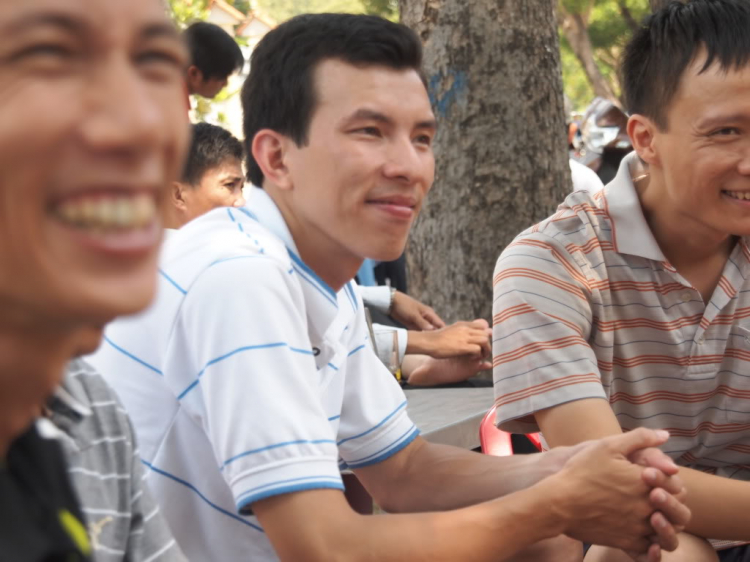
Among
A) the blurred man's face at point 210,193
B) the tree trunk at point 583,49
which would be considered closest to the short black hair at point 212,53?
the blurred man's face at point 210,193

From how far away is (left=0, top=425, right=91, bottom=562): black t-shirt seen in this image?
3.01 ft

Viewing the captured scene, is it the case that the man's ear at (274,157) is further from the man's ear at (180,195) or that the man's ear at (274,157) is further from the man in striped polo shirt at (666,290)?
the man's ear at (180,195)

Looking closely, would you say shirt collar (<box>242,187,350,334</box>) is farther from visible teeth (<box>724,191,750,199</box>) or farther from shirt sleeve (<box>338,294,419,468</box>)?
visible teeth (<box>724,191,750,199</box>)

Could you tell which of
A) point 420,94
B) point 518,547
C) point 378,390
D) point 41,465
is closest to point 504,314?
point 378,390

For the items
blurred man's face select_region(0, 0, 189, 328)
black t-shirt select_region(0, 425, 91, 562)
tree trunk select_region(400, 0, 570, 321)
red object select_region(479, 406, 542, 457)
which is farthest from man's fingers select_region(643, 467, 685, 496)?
tree trunk select_region(400, 0, 570, 321)

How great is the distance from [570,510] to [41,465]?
1.25m

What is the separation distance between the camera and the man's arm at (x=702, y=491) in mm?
2404

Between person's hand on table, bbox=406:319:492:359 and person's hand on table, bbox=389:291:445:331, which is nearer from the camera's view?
person's hand on table, bbox=406:319:492:359

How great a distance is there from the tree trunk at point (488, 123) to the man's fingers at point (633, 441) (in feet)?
9.61

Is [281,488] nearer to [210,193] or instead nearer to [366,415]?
[366,415]

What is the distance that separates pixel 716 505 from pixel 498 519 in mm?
760

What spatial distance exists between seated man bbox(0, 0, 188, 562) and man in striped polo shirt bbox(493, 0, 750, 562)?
1.71 metres

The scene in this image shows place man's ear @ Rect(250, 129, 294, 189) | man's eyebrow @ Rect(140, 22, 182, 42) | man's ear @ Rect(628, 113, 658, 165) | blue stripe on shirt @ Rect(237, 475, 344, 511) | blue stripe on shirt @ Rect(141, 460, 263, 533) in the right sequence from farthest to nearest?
man's ear @ Rect(628, 113, 658, 165) → man's ear @ Rect(250, 129, 294, 189) → blue stripe on shirt @ Rect(141, 460, 263, 533) → blue stripe on shirt @ Rect(237, 475, 344, 511) → man's eyebrow @ Rect(140, 22, 182, 42)

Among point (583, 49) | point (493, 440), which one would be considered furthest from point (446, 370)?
point (583, 49)
